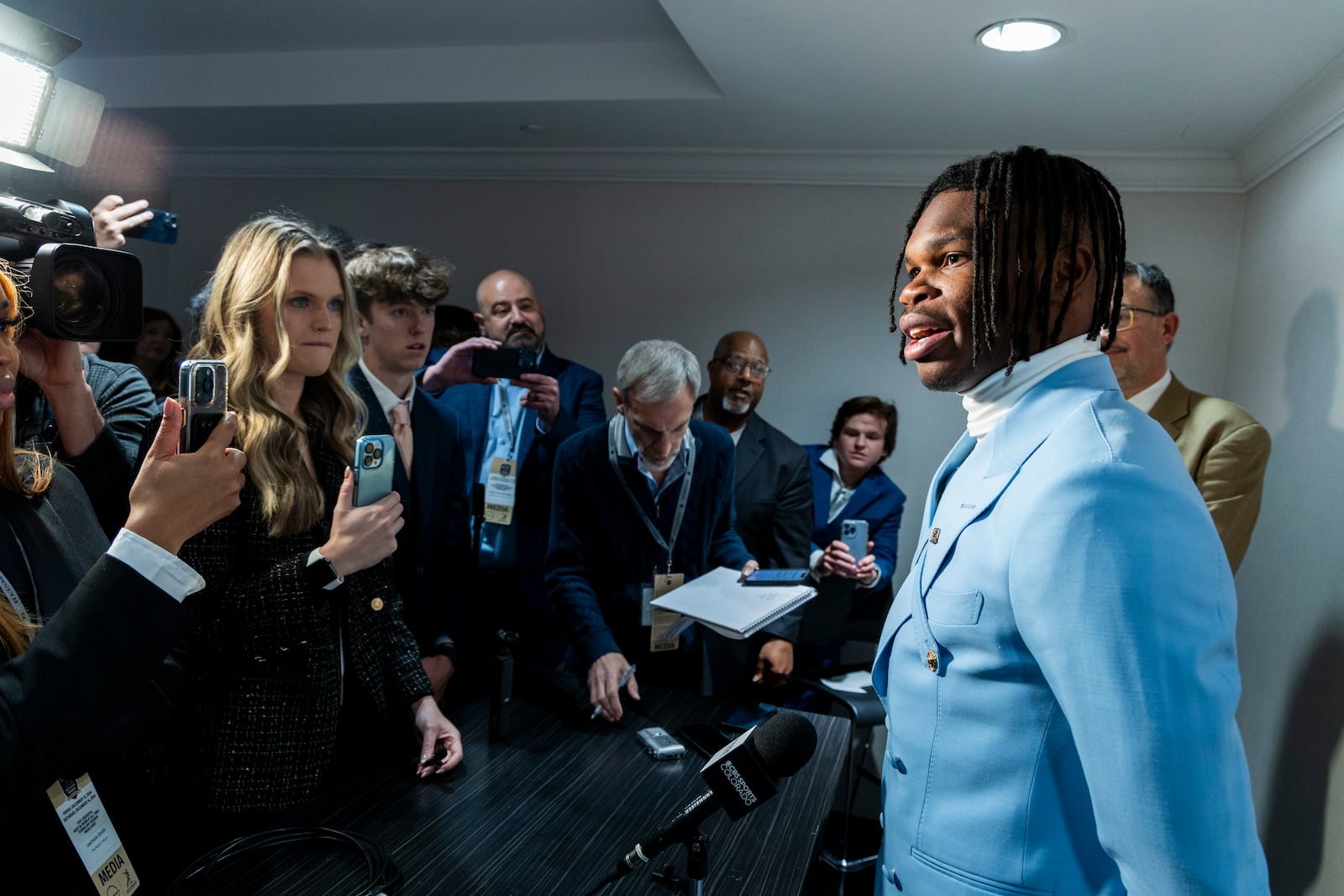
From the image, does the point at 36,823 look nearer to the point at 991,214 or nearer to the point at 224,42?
the point at 991,214

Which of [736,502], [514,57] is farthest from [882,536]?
[514,57]

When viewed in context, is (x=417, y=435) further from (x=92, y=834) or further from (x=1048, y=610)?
(x=1048, y=610)

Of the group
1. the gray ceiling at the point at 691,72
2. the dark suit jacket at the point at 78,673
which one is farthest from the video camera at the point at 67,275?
the gray ceiling at the point at 691,72

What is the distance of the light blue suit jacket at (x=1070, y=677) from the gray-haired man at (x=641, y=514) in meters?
1.25

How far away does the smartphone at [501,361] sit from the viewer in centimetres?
280

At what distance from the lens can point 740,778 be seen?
997 mm

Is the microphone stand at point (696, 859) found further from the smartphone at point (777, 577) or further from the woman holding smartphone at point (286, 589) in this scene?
the smartphone at point (777, 577)

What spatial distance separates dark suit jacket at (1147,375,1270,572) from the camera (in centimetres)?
235

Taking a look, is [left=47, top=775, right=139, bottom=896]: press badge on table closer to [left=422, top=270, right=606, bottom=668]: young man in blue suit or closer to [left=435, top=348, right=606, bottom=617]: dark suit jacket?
[left=422, top=270, right=606, bottom=668]: young man in blue suit

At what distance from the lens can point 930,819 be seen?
99 centimetres

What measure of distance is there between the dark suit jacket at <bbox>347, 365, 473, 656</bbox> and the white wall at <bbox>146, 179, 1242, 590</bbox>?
2.06 metres

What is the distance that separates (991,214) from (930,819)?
710mm

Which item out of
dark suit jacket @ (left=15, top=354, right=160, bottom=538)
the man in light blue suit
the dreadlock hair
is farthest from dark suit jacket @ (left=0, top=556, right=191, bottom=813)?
the dreadlock hair

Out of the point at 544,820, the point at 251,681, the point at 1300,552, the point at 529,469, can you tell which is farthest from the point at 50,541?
the point at 1300,552
